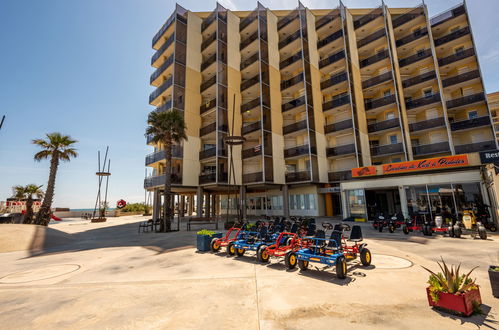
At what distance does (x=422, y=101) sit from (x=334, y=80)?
40.4 ft

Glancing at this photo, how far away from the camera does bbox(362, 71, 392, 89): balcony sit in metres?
32.8

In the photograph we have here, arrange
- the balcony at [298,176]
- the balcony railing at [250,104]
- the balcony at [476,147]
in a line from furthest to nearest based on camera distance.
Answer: the balcony railing at [250,104]
the balcony at [298,176]
the balcony at [476,147]

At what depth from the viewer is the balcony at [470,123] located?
28.7m

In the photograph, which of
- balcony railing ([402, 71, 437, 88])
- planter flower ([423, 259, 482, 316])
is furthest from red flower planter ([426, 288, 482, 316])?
balcony railing ([402, 71, 437, 88])

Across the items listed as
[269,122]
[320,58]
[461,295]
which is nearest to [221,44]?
[269,122]

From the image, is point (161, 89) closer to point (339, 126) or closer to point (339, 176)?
point (339, 126)

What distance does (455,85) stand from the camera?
31.5 m

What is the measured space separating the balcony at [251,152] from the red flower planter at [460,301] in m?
26.6

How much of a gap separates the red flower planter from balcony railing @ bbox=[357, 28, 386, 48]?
131ft

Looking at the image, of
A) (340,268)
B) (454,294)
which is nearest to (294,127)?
(340,268)

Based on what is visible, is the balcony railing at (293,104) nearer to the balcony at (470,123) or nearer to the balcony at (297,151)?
the balcony at (297,151)

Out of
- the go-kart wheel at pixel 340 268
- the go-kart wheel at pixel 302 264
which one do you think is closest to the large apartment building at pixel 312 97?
the go-kart wheel at pixel 302 264

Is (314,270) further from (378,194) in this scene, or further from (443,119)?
(443,119)

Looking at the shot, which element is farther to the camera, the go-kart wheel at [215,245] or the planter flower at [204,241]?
the planter flower at [204,241]
